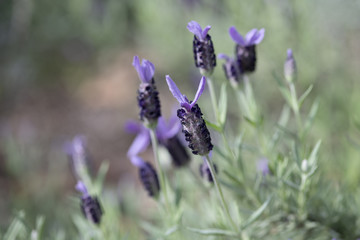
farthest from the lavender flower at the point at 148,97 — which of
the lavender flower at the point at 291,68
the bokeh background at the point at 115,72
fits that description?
the bokeh background at the point at 115,72

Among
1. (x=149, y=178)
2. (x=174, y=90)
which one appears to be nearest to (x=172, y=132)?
(x=149, y=178)

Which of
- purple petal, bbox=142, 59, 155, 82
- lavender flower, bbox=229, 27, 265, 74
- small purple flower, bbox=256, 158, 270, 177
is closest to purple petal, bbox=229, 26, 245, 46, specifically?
lavender flower, bbox=229, 27, 265, 74

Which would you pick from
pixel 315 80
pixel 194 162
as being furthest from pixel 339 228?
pixel 315 80

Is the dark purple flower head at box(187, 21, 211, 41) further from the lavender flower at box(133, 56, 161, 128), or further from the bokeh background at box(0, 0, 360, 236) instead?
the bokeh background at box(0, 0, 360, 236)

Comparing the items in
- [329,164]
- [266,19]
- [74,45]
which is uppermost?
[74,45]

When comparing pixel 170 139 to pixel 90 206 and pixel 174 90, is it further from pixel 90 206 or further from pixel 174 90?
pixel 174 90

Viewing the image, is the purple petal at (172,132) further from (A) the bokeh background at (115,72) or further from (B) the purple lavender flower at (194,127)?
(A) the bokeh background at (115,72)

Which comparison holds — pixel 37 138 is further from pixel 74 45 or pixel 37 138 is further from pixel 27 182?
pixel 74 45
